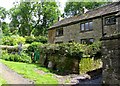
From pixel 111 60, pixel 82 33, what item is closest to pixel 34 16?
pixel 82 33

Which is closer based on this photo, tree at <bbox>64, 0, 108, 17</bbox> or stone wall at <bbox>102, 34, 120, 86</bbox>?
stone wall at <bbox>102, 34, 120, 86</bbox>

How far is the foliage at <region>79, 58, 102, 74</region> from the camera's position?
21.1 meters

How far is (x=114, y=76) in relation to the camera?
12.7 meters

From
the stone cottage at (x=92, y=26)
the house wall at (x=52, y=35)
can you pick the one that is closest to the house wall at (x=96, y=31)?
the stone cottage at (x=92, y=26)

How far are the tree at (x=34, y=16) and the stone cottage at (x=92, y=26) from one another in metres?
28.3

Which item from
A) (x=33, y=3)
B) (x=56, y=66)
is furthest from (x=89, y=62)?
(x=33, y=3)

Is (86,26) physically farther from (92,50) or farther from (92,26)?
(92,50)

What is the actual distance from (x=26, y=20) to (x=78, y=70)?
51.5 m

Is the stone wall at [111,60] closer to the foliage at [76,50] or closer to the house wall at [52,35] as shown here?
the foliage at [76,50]

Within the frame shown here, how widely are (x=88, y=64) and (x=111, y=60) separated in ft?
28.6

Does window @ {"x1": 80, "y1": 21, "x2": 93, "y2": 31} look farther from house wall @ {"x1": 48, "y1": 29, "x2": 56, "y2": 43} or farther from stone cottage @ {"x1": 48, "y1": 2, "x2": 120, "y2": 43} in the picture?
house wall @ {"x1": 48, "y1": 29, "x2": 56, "y2": 43}

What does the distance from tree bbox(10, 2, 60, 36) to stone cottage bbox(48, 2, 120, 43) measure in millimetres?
28302

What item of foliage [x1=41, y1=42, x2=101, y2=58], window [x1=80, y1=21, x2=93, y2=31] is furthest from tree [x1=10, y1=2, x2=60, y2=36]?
foliage [x1=41, y1=42, x2=101, y2=58]

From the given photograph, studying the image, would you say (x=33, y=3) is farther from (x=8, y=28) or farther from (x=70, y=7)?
(x=8, y=28)
